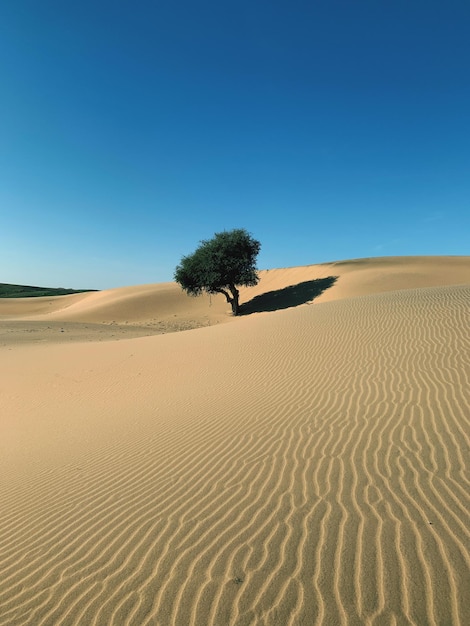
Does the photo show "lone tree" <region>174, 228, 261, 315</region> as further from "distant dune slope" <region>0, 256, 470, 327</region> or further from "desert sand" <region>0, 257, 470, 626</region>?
"desert sand" <region>0, 257, 470, 626</region>

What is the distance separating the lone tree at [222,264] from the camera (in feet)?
113

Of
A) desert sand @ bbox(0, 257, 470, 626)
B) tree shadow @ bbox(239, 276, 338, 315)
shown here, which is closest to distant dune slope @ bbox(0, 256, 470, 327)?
tree shadow @ bbox(239, 276, 338, 315)

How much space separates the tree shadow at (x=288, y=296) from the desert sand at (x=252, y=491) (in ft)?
73.9

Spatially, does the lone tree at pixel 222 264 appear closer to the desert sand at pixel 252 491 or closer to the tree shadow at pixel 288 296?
the tree shadow at pixel 288 296

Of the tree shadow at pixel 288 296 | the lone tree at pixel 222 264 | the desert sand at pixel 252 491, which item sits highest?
the lone tree at pixel 222 264

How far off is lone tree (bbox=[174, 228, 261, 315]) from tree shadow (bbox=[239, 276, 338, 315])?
261 centimetres

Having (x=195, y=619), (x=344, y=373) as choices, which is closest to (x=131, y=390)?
(x=344, y=373)

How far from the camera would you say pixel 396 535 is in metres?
3.21

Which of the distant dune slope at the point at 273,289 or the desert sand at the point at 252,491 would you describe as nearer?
the desert sand at the point at 252,491

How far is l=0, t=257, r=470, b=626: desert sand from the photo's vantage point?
271cm

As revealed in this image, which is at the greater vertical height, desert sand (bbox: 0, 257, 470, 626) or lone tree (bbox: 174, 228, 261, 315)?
lone tree (bbox: 174, 228, 261, 315)

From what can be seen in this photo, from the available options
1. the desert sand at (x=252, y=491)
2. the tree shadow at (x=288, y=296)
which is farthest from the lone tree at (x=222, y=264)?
the desert sand at (x=252, y=491)

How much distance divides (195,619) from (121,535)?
4.26ft

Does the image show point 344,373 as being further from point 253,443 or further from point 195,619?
point 195,619
